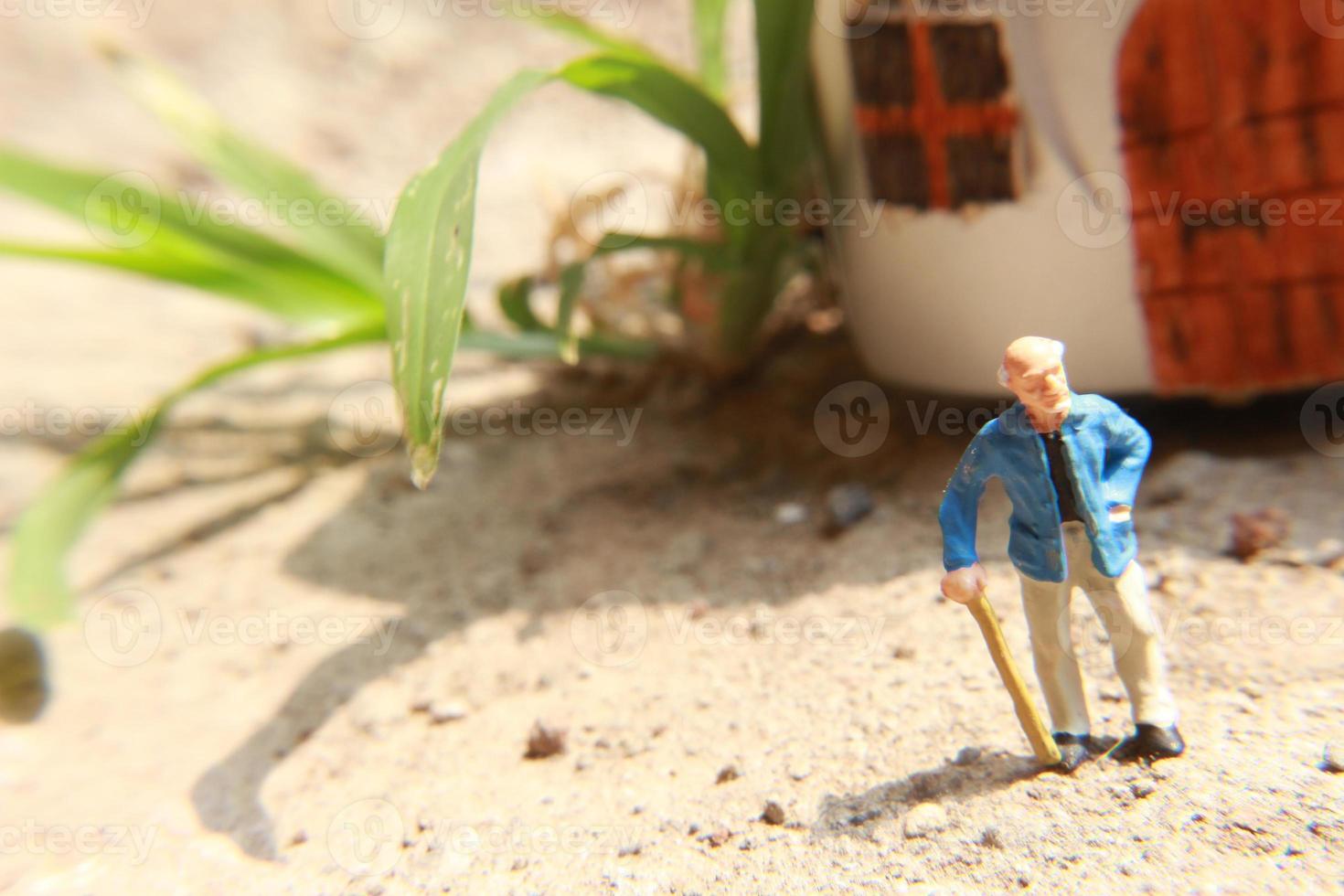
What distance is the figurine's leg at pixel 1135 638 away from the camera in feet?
2.09

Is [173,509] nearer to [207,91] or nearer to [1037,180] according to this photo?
[1037,180]

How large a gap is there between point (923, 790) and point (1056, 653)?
0.12 m

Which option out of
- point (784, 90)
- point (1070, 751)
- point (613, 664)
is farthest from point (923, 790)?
point (784, 90)

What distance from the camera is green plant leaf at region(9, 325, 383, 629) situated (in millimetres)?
1123

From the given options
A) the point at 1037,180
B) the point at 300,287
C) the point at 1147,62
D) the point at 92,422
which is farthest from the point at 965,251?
the point at 92,422

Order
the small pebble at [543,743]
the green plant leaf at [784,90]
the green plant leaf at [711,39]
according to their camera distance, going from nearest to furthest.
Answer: the small pebble at [543,743]
the green plant leaf at [784,90]
the green plant leaf at [711,39]

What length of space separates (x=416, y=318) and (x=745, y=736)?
0.39 meters

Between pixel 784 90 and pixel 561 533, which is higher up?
pixel 784 90

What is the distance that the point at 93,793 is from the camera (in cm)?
91

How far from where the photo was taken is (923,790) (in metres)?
0.68

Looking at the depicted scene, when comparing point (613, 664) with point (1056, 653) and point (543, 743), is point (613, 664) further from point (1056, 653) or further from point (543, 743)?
point (1056, 653)

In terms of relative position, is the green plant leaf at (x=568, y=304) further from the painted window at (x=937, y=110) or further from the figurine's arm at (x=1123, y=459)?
the figurine's arm at (x=1123, y=459)

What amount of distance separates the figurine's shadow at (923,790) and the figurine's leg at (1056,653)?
37 mm

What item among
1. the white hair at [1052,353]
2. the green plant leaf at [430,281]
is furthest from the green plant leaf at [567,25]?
the white hair at [1052,353]
